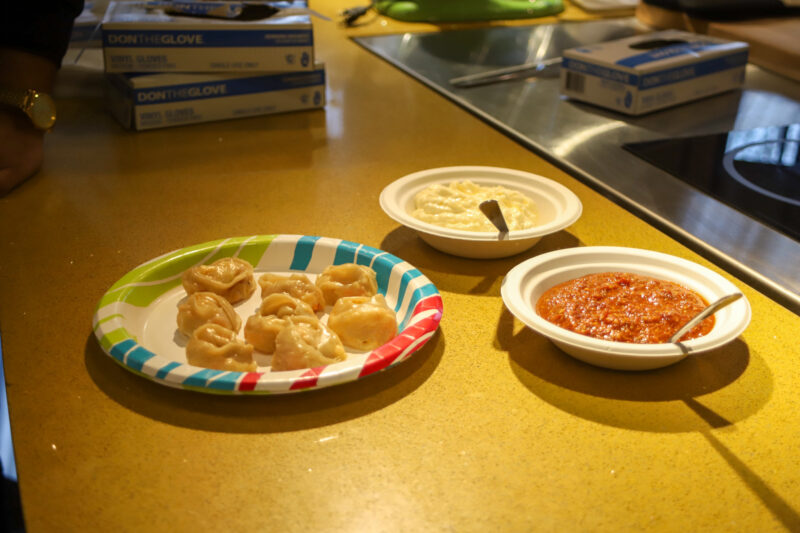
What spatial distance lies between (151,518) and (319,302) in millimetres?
332

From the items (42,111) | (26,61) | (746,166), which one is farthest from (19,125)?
(746,166)

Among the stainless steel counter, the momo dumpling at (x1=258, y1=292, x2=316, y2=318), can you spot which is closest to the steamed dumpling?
the momo dumpling at (x1=258, y1=292, x2=316, y2=318)

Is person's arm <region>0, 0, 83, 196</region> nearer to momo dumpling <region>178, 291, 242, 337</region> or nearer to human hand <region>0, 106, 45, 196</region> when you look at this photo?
human hand <region>0, 106, 45, 196</region>

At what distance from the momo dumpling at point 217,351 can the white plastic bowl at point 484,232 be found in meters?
0.32

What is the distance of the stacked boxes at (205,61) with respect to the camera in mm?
1519

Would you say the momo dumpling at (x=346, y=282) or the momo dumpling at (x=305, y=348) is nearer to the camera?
the momo dumpling at (x=305, y=348)

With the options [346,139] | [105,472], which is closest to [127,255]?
[105,472]

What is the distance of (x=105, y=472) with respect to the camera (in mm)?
652

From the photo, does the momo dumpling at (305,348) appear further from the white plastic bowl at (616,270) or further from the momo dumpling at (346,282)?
the white plastic bowl at (616,270)

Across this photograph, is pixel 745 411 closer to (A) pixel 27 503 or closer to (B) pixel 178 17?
(A) pixel 27 503

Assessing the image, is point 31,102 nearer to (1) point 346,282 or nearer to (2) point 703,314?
(1) point 346,282

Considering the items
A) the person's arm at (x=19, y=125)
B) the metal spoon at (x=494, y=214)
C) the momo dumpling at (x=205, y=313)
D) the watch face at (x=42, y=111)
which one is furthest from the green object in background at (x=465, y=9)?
the momo dumpling at (x=205, y=313)

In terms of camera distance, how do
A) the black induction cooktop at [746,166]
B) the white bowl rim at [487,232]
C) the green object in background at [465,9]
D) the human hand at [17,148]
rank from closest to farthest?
the white bowl rim at [487,232]
the black induction cooktop at [746,166]
the human hand at [17,148]
the green object in background at [465,9]

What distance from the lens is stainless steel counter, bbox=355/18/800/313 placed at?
1.04 meters
